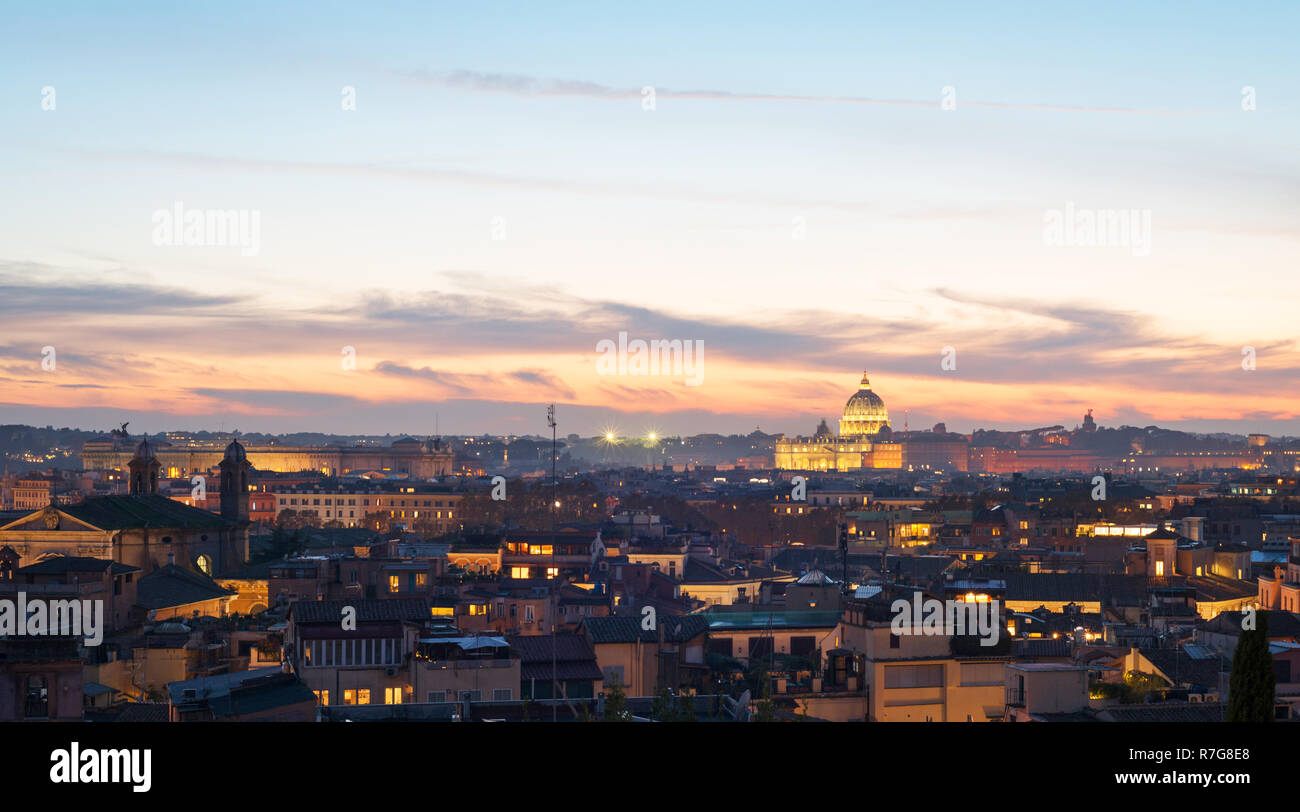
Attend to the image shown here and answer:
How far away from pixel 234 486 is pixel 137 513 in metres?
9.25

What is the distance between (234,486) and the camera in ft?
196

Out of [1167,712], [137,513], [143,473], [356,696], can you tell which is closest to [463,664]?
[356,696]

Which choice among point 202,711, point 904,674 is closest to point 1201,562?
point 904,674

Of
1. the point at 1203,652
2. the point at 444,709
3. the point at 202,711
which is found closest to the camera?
the point at 202,711

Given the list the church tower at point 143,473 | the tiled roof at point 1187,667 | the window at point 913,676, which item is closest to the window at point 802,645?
the tiled roof at point 1187,667

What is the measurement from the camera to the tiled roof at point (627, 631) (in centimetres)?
2900

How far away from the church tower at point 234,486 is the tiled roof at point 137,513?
2883 millimetres

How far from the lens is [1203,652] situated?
28109 mm

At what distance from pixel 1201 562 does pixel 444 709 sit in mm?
43253

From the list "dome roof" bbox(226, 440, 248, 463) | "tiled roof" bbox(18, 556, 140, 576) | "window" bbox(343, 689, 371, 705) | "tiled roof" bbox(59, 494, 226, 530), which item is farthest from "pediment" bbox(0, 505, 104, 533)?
"window" bbox(343, 689, 371, 705)
